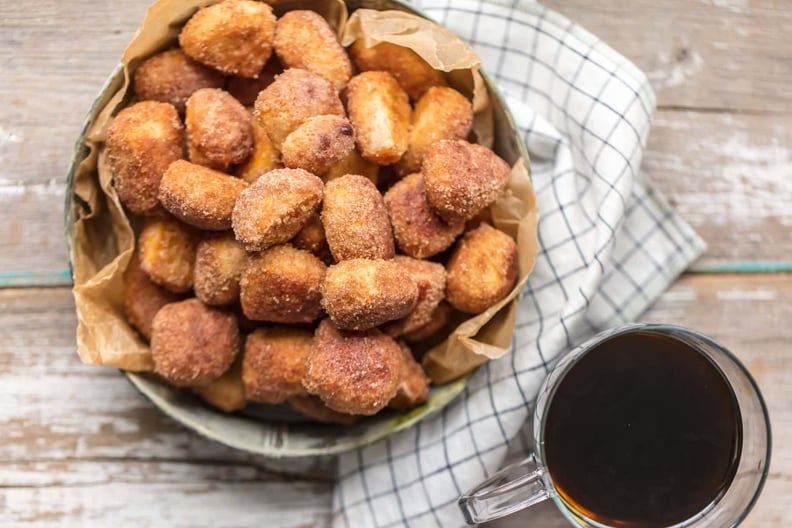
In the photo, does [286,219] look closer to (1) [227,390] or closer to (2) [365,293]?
(2) [365,293]

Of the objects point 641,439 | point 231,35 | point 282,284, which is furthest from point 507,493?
point 231,35

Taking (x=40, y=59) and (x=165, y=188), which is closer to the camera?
(x=165, y=188)

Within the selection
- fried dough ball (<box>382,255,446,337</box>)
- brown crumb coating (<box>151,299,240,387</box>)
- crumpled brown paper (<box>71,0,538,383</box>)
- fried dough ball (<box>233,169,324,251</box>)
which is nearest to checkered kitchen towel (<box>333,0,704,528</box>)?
crumpled brown paper (<box>71,0,538,383</box>)

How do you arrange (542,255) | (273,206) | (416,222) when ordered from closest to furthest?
(273,206) < (416,222) < (542,255)

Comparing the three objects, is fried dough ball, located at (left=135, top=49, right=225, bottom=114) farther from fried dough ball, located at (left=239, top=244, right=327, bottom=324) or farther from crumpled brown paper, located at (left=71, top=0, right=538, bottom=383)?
fried dough ball, located at (left=239, top=244, right=327, bottom=324)

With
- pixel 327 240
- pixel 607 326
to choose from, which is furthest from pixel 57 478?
pixel 607 326

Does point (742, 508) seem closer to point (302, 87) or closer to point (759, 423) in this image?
point (759, 423)
